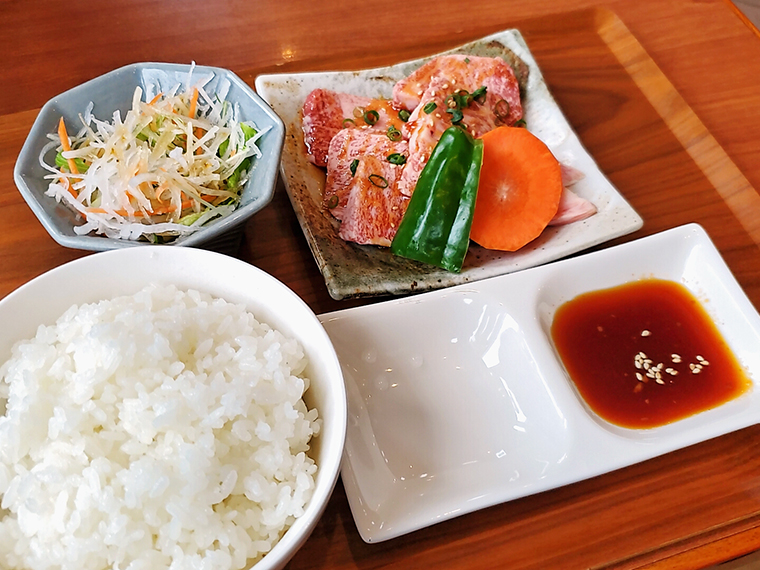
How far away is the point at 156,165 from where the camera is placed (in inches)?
65.1

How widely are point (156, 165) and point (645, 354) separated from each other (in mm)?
1533

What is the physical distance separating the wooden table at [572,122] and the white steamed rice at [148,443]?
36cm

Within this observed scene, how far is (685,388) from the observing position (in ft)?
5.40

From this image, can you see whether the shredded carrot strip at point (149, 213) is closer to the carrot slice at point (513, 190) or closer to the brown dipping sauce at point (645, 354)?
the carrot slice at point (513, 190)

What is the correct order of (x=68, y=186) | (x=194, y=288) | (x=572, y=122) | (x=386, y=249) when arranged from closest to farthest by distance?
(x=194, y=288), (x=68, y=186), (x=386, y=249), (x=572, y=122)

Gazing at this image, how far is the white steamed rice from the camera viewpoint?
3.26ft

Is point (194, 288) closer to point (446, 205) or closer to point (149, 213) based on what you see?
point (149, 213)

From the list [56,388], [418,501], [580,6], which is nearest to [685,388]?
[418,501]

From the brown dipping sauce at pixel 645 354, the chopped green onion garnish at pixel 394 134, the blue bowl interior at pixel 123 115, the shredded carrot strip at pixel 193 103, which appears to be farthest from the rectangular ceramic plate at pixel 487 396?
the shredded carrot strip at pixel 193 103

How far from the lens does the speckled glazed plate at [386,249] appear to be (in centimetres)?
175

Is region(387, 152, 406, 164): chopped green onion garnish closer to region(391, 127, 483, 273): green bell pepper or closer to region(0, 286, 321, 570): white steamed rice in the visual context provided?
region(391, 127, 483, 273): green bell pepper

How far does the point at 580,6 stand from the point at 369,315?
1.95 m

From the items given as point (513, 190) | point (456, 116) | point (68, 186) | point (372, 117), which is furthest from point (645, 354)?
point (68, 186)

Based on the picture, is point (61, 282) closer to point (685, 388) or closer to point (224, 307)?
point (224, 307)
